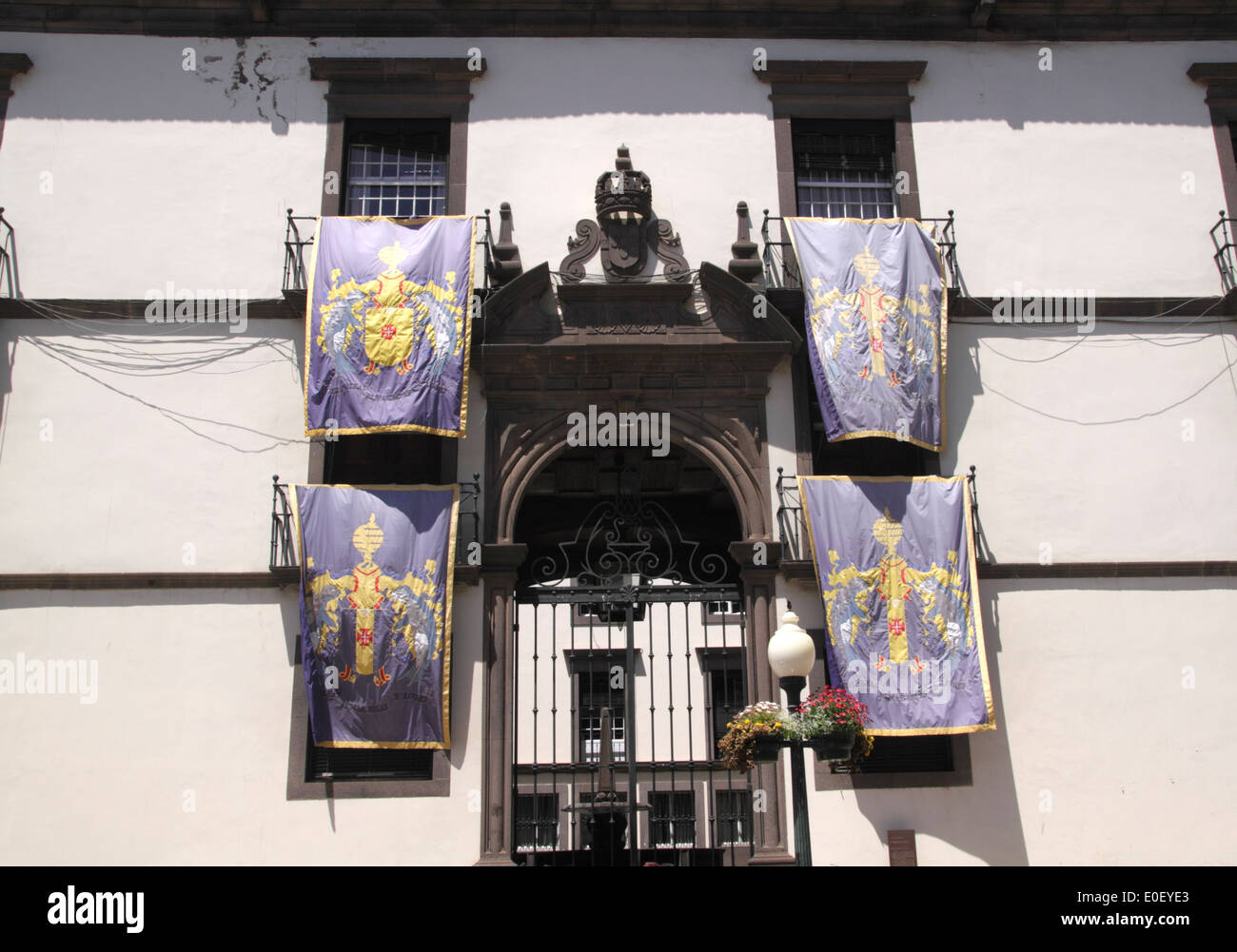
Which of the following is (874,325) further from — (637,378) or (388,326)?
(388,326)

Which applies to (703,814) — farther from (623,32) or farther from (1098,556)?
(623,32)

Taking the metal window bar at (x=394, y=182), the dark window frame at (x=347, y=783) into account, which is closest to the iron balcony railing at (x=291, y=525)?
the dark window frame at (x=347, y=783)

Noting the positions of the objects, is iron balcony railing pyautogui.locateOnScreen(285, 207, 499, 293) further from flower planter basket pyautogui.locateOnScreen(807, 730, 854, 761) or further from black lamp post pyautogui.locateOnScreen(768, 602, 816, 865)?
flower planter basket pyautogui.locateOnScreen(807, 730, 854, 761)

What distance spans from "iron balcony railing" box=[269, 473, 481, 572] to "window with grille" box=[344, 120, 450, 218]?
3649 mm

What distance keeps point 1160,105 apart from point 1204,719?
25.1 feet

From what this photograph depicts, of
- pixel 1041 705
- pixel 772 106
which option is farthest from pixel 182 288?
pixel 1041 705

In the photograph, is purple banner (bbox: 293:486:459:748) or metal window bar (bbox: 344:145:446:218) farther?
metal window bar (bbox: 344:145:446:218)

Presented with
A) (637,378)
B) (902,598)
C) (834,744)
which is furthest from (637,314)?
(834,744)

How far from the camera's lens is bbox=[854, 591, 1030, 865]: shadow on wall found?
40.1ft

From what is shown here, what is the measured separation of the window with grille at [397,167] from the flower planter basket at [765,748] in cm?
792

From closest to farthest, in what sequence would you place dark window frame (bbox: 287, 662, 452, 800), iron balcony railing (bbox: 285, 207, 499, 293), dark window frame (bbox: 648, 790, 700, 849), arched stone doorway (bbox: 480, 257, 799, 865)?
dark window frame (bbox: 648, 790, 700, 849) < dark window frame (bbox: 287, 662, 452, 800) < arched stone doorway (bbox: 480, 257, 799, 865) < iron balcony railing (bbox: 285, 207, 499, 293)

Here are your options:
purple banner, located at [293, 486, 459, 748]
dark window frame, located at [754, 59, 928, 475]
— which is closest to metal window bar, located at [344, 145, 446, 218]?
purple banner, located at [293, 486, 459, 748]

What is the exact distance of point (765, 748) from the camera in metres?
9.57

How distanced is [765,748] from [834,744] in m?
0.55
